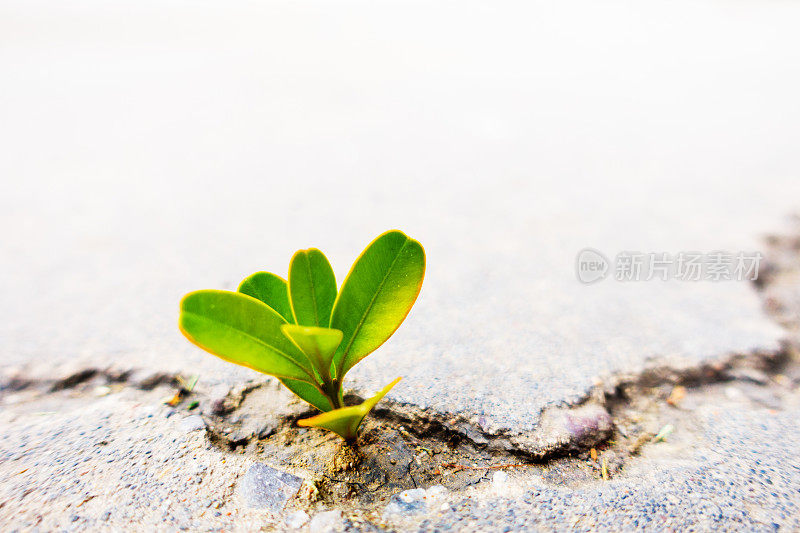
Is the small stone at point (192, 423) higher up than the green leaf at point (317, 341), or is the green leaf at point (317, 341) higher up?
the green leaf at point (317, 341)

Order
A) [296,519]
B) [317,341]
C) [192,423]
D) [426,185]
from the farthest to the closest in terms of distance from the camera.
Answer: [426,185] < [192,423] < [296,519] < [317,341]

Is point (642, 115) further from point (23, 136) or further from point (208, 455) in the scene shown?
point (23, 136)

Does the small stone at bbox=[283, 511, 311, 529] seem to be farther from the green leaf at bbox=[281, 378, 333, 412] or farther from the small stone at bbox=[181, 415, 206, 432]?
the small stone at bbox=[181, 415, 206, 432]

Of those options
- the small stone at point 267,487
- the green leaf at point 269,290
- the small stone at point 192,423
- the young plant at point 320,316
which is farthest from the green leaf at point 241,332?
the small stone at point 192,423

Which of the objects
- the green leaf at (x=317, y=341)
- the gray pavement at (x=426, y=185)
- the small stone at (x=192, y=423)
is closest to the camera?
the green leaf at (x=317, y=341)

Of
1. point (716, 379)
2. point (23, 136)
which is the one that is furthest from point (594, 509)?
point (23, 136)

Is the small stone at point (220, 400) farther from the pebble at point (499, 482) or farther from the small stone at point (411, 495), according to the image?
the pebble at point (499, 482)

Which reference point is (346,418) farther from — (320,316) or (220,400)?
(220,400)

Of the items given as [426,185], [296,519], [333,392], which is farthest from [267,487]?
[426,185]
